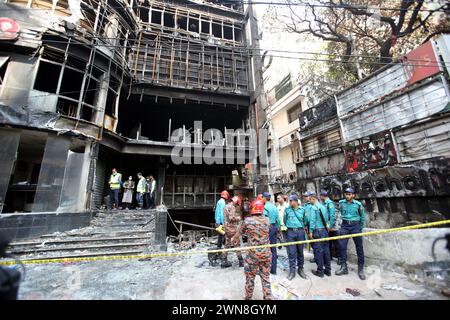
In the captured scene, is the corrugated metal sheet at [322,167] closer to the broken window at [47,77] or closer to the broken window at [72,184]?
the broken window at [72,184]

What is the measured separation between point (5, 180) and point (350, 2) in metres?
19.6

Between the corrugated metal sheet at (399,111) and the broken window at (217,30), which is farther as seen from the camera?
the broken window at (217,30)

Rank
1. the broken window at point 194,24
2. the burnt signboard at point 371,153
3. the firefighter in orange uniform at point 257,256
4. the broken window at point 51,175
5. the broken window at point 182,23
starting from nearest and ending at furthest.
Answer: the firefighter in orange uniform at point 257,256
the burnt signboard at point 371,153
the broken window at point 51,175
the broken window at point 182,23
the broken window at point 194,24

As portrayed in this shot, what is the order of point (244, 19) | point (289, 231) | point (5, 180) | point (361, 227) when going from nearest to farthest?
point (361, 227) → point (289, 231) → point (5, 180) → point (244, 19)

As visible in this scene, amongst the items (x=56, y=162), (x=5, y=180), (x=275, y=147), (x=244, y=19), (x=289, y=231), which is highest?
(x=244, y=19)

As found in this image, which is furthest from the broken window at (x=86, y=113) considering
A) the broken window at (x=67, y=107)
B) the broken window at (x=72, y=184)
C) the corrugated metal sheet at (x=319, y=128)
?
the corrugated metal sheet at (x=319, y=128)

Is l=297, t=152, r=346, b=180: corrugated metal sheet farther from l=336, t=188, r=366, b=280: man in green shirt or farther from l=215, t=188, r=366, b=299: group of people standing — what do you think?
l=336, t=188, r=366, b=280: man in green shirt

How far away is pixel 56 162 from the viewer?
8.32 m

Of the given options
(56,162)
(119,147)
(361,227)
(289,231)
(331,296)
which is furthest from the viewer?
(119,147)

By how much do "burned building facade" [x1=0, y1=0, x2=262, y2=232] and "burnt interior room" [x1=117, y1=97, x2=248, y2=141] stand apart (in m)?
0.08

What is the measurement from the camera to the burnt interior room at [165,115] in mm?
14938

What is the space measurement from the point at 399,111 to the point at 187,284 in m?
9.43
